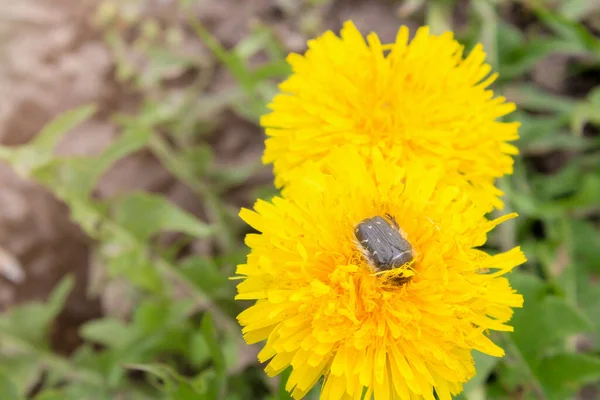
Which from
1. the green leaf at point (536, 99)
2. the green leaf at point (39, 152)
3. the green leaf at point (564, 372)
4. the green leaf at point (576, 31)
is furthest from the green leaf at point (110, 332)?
the green leaf at point (576, 31)

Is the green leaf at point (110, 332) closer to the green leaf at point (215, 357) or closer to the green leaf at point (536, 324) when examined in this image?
the green leaf at point (215, 357)

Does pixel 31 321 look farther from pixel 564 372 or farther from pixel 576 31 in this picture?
pixel 576 31

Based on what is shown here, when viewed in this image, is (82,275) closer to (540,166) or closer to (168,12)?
(168,12)

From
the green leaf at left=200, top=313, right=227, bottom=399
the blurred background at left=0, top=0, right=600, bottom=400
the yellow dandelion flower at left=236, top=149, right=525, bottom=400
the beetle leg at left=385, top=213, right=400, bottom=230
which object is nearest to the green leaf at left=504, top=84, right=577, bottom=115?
the blurred background at left=0, top=0, right=600, bottom=400

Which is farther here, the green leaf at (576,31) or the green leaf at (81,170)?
the green leaf at (576,31)

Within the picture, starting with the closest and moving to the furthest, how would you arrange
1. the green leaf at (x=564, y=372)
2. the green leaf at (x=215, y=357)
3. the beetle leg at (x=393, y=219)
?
the beetle leg at (x=393, y=219), the green leaf at (x=215, y=357), the green leaf at (x=564, y=372)

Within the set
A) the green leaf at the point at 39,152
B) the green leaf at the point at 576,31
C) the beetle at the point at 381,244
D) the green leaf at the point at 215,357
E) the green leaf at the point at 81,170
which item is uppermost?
the green leaf at the point at 39,152

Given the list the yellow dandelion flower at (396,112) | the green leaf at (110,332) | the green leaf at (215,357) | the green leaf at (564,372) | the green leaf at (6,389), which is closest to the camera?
the yellow dandelion flower at (396,112)
